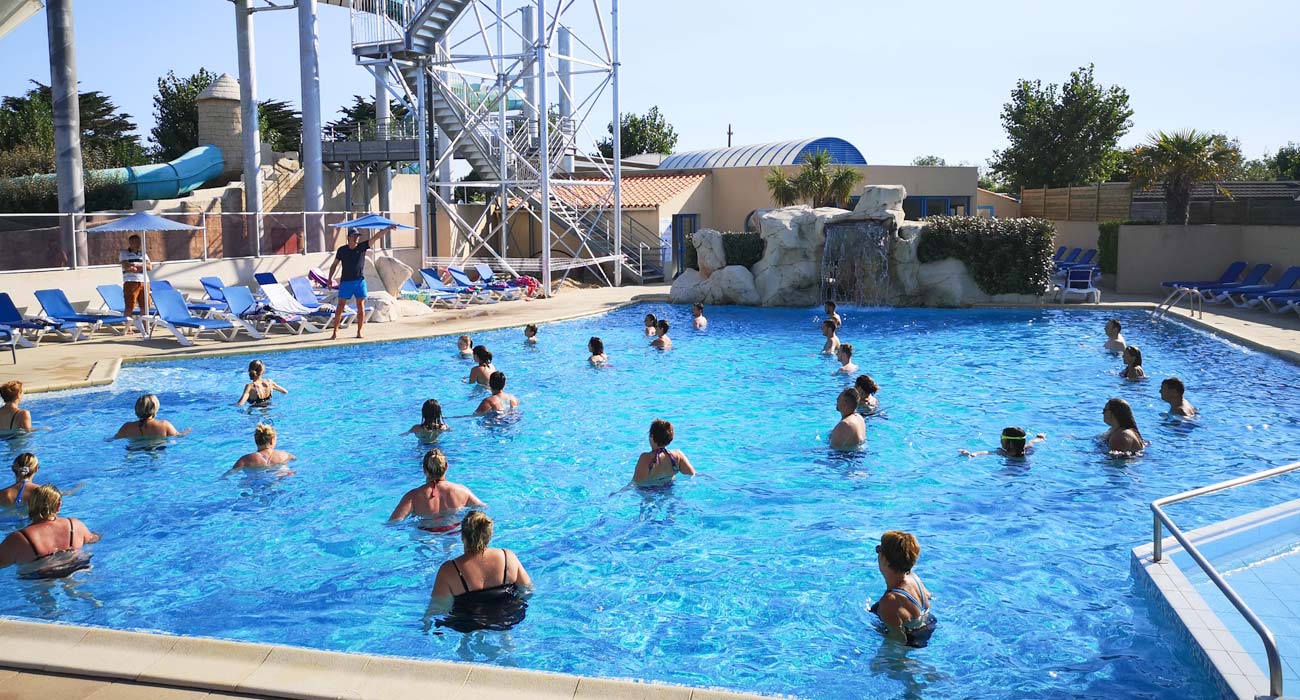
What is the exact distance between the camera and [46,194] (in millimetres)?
29484

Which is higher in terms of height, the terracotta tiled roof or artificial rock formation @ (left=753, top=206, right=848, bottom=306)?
the terracotta tiled roof

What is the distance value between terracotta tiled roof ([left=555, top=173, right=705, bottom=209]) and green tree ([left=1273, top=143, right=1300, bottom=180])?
34147mm

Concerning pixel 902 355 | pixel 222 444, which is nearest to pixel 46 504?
pixel 222 444

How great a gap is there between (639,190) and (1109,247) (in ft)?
44.1

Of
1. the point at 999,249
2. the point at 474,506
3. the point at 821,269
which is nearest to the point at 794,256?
the point at 821,269

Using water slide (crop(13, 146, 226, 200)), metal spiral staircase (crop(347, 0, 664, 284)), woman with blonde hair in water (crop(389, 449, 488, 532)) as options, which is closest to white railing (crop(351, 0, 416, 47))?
metal spiral staircase (crop(347, 0, 664, 284))

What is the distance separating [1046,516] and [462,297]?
51.0 ft

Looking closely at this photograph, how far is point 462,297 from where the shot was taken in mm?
21562

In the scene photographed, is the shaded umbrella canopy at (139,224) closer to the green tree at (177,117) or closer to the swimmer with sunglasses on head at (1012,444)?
the swimmer with sunglasses on head at (1012,444)

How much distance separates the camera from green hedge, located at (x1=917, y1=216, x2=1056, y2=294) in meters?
21.2

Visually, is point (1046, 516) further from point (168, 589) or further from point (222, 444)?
point (222, 444)

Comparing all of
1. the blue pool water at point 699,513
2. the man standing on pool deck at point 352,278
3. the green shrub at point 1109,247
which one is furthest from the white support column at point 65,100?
the green shrub at point 1109,247

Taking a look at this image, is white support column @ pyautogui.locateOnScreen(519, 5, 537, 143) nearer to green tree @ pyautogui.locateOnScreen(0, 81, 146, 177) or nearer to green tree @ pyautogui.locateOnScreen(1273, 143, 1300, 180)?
green tree @ pyautogui.locateOnScreen(0, 81, 146, 177)

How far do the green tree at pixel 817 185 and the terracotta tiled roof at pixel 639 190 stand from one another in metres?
3.28
